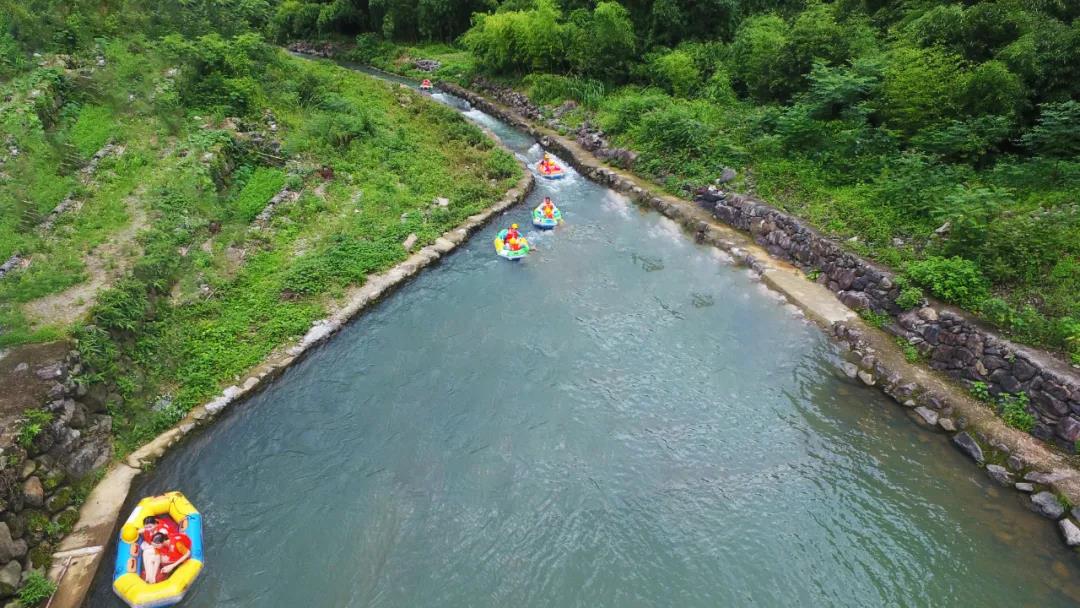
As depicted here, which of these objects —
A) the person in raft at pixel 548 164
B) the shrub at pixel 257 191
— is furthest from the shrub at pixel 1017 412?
the shrub at pixel 257 191

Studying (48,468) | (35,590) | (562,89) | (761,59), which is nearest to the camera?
(35,590)

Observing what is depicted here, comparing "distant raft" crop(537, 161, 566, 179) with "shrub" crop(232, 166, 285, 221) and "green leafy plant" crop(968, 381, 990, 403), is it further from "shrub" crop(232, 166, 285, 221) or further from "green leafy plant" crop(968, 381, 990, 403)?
"green leafy plant" crop(968, 381, 990, 403)

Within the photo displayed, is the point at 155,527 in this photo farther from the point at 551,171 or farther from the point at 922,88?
the point at 922,88

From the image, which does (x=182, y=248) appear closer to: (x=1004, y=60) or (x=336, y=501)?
(x=336, y=501)

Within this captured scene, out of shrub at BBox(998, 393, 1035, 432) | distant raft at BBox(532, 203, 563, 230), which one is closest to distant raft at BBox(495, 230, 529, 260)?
distant raft at BBox(532, 203, 563, 230)

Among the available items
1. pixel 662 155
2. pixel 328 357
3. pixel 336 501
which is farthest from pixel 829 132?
pixel 336 501

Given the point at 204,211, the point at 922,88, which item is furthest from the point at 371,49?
the point at 922,88
